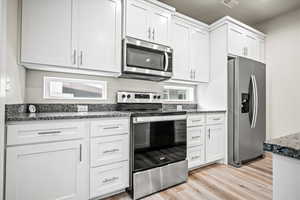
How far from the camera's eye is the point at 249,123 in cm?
267

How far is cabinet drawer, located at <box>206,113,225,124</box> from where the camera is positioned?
8.14 feet

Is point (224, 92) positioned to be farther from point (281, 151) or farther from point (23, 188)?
point (23, 188)

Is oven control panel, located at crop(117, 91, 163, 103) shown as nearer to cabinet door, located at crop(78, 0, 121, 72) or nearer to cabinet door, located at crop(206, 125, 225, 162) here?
cabinet door, located at crop(78, 0, 121, 72)

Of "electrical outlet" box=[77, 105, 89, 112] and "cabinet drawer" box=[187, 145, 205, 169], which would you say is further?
"cabinet drawer" box=[187, 145, 205, 169]

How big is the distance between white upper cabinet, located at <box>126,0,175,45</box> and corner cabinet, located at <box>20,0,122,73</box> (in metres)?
0.16

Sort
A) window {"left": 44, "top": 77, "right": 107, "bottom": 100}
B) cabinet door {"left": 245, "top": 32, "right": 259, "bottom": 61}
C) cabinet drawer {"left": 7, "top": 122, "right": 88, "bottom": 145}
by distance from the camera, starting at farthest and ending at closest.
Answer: cabinet door {"left": 245, "top": 32, "right": 259, "bottom": 61} < window {"left": 44, "top": 77, "right": 107, "bottom": 100} < cabinet drawer {"left": 7, "top": 122, "right": 88, "bottom": 145}

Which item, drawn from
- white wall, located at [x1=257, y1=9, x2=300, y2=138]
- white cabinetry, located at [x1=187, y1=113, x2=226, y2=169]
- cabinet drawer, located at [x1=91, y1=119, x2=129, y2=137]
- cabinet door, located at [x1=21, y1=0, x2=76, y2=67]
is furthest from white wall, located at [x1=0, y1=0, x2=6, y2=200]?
white wall, located at [x1=257, y1=9, x2=300, y2=138]

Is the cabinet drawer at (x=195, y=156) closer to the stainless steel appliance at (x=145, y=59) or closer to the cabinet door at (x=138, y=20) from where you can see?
the stainless steel appliance at (x=145, y=59)

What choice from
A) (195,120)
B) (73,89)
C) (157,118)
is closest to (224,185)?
(195,120)

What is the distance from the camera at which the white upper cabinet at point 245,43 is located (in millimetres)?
2739

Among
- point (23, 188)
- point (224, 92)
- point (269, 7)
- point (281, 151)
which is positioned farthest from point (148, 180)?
point (269, 7)

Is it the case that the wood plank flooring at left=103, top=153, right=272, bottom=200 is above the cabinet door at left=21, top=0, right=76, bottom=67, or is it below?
below

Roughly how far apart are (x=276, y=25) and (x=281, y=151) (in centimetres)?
388

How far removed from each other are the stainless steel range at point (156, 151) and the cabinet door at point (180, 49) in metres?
0.87
